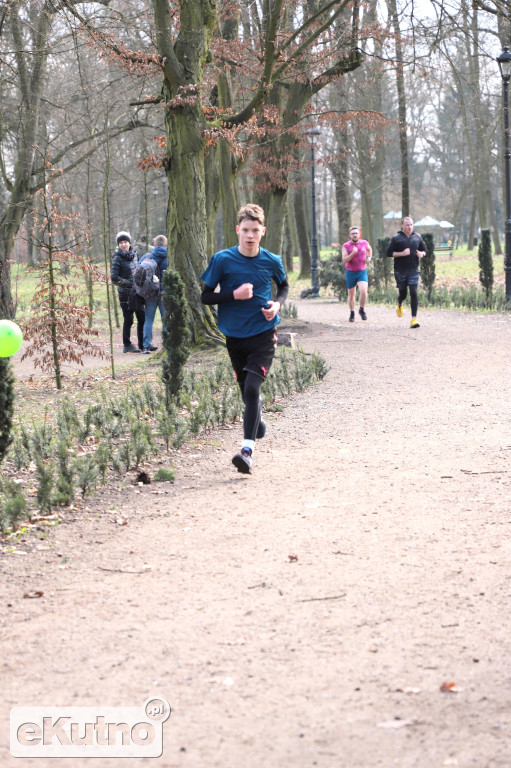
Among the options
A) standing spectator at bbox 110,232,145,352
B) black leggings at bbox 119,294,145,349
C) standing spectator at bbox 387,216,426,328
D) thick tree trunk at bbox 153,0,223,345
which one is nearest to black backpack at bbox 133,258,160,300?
standing spectator at bbox 110,232,145,352

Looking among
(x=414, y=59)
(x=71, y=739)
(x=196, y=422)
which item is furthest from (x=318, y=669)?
(x=414, y=59)

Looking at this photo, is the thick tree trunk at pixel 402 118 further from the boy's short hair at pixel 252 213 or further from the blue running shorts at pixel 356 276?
the boy's short hair at pixel 252 213

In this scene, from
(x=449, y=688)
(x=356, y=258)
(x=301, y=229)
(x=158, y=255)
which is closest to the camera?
(x=449, y=688)

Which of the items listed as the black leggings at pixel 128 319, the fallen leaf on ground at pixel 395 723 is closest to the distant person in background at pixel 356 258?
the black leggings at pixel 128 319

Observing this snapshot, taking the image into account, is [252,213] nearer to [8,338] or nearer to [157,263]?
[8,338]

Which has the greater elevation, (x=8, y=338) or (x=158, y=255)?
(x=158, y=255)

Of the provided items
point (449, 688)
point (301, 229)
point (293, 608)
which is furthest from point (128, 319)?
point (301, 229)

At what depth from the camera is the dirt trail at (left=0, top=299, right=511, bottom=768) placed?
3113 mm

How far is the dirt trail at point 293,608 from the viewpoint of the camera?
3.11 m

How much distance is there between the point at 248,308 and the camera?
702cm

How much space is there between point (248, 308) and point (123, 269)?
946 cm

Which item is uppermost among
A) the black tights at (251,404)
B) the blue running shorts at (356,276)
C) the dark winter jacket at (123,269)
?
the dark winter jacket at (123,269)

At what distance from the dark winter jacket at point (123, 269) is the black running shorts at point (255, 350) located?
9013 millimetres

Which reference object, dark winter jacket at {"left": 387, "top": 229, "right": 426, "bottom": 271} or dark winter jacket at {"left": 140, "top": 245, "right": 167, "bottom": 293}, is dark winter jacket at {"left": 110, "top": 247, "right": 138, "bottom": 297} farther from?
dark winter jacket at {"left": 387, "top": 229, "right": 426, "bottom": 271}
